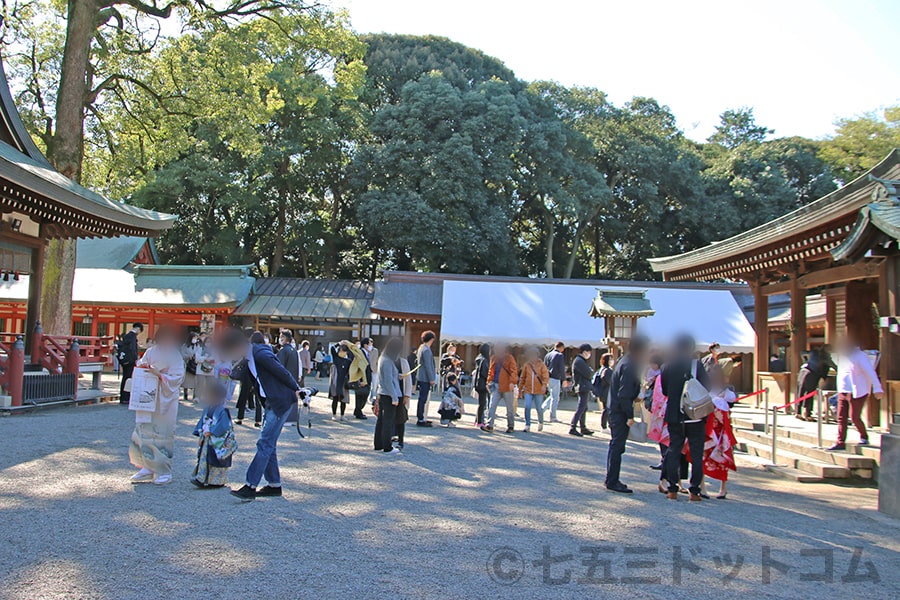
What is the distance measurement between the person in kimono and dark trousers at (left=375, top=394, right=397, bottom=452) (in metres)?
3.57

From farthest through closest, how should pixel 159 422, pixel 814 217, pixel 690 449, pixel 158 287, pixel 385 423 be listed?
pixel 158 287 → pixel 814 217 → pixel 385 423 → pixel 690 449 → pixel 159 422

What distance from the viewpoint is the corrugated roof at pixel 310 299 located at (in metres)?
26.0

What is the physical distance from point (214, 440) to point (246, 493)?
620 millimetres

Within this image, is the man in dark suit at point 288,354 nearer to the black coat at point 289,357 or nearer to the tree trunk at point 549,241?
the black coat at point 289,357

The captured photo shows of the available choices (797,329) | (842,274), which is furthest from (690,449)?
→ (797,329)

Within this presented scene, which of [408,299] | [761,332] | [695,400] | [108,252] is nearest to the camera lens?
[695,400]

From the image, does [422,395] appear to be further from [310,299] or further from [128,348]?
[310,299]

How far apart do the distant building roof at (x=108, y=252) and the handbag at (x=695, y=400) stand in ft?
84.1

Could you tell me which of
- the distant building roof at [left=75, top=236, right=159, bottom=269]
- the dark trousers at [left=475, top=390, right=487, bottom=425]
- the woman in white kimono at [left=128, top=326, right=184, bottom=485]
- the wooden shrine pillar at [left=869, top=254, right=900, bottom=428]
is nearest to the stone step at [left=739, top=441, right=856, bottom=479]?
the wooden shrine pillar at [left=869, top=254, right=900, bottom=428]

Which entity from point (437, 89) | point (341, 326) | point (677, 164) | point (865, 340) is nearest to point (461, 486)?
point (865, 340)

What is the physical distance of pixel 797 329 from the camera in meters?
12.9

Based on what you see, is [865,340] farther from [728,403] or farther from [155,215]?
[155,215]

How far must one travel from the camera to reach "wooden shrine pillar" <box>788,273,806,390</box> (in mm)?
12781

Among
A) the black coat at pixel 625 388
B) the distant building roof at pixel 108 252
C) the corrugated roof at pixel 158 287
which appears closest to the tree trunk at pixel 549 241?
the corrugated roof at pixel 158 287
